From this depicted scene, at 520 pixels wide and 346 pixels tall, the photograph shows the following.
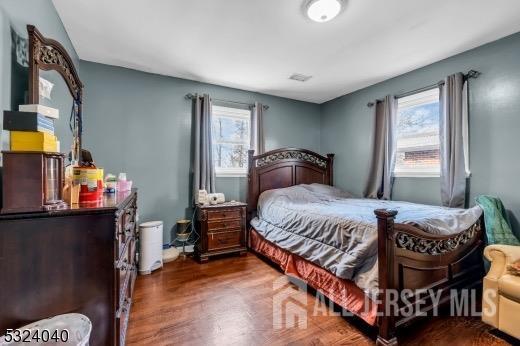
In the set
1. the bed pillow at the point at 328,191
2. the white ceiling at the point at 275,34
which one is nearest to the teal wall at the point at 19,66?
the white ceiling at the point at 275,34

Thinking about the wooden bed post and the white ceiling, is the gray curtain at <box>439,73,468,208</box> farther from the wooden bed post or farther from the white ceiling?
the wooden bed post

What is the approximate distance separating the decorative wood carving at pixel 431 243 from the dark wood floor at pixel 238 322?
1.84 ft

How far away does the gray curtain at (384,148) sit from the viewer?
327 cm

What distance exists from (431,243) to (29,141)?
252 centimetres

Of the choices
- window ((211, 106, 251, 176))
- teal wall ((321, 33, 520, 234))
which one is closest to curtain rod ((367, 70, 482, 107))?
teal wall ((321, 33, 520, 234))

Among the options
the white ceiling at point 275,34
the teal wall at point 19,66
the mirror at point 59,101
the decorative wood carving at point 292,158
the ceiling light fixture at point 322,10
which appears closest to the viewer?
the teal wall at point 19,66

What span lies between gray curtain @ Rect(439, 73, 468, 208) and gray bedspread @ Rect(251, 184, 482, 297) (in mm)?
400

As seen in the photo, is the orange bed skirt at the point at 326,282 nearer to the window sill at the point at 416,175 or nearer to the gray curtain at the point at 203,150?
the gray curtain at the point at 203,150

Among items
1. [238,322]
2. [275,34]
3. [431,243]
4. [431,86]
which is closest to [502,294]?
[431,243]

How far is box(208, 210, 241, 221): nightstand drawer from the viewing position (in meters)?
3.11

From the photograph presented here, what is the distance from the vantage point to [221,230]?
316cm

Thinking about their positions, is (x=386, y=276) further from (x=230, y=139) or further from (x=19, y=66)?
(x=230, y=139)

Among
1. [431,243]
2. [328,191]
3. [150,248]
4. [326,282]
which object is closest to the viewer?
[431,243]

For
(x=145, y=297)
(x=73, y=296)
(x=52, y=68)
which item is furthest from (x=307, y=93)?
(x=73, y=296)
